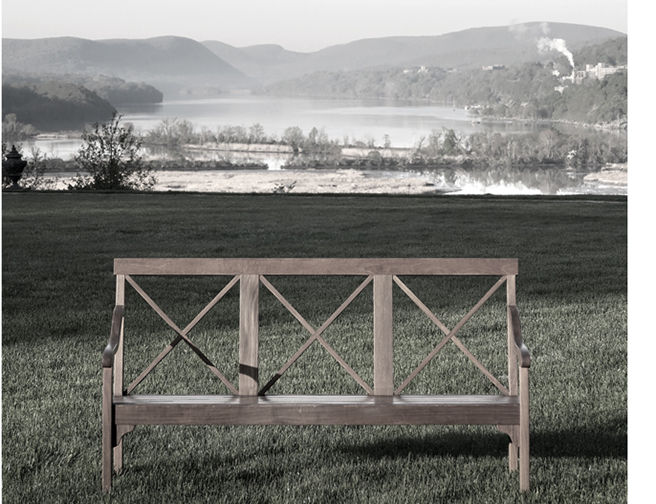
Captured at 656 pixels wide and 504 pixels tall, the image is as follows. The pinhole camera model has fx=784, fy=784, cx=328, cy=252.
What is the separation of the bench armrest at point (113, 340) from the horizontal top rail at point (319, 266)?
7.7 inches

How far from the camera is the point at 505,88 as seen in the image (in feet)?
129

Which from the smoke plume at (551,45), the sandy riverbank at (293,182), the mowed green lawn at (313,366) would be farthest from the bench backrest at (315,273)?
the smoke plume at (551,45)

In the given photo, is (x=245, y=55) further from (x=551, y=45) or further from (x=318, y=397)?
(x=318, y=397)

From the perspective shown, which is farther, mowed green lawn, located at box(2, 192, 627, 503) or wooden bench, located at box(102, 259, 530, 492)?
mowed green lawn, located at box(2, 192, 627, 503)

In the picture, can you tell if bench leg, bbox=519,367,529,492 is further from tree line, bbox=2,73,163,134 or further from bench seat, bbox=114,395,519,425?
tree line, bbox=2,73,163,134

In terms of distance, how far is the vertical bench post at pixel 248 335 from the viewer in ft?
11.5

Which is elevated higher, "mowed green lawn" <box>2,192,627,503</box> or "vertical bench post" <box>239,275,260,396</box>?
"vertical bench post" <box>239,275,260,396</box>

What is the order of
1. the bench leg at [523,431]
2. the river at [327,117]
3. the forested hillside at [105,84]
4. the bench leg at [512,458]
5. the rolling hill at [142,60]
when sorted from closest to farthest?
the bench leg at [523,431]
the bench leg at [512,458]
the river at [327,117]
the forested hillside at [105,84]
the rolling hill at [142,60]

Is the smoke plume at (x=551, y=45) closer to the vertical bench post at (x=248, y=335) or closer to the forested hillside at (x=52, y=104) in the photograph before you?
the forested hillside at (x=52, y=104)

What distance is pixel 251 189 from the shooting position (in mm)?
22812

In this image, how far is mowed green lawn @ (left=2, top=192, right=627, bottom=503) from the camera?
356 centimetres

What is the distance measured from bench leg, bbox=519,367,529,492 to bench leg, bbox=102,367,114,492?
168 centimetres

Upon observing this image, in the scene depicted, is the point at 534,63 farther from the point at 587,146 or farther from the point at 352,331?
the point at 352,331

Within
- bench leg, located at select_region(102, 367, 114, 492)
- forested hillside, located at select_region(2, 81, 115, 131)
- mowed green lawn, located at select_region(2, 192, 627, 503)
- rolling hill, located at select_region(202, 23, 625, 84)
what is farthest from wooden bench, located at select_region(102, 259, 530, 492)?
rolling hill, located at select_region(202, 23, 625, 84)
